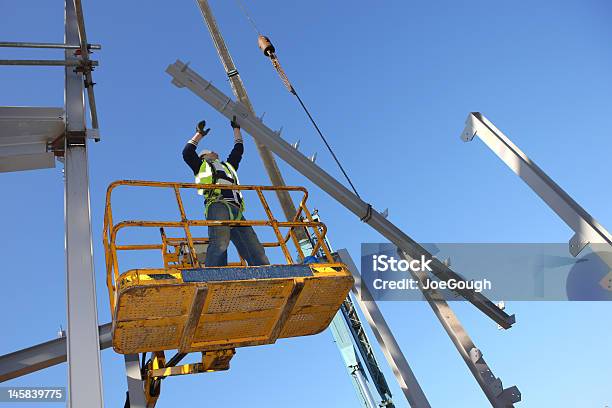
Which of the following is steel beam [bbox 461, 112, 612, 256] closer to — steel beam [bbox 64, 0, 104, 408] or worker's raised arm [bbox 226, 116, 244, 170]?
worker's raised arm [bbox 226, 116, 244, 170]

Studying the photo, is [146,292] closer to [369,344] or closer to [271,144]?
[271,144]

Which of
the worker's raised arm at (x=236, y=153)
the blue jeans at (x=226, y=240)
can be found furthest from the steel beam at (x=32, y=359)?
the worker's raised arm at (x=236, y=153)

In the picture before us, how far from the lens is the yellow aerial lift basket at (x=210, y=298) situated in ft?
19.7

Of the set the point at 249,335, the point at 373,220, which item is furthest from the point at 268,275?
the point at 373,220

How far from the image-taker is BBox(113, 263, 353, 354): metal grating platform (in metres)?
5.99

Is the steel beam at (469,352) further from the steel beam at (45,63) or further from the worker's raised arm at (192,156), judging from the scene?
the steel beam at (45,63)

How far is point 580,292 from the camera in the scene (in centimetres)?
756

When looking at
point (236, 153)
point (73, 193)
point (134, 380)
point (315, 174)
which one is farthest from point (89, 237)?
point (315, 174)

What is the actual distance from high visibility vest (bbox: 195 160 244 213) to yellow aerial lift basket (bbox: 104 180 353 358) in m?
0.24

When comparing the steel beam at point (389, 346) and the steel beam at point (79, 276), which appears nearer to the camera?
the steel beam at point (79, 276)

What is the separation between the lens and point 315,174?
10.6 metres

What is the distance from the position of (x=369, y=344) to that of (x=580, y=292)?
7.10 meters

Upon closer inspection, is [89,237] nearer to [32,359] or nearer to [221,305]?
[221,305]

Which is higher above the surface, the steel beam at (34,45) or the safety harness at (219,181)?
the steel beam at (34,45)
